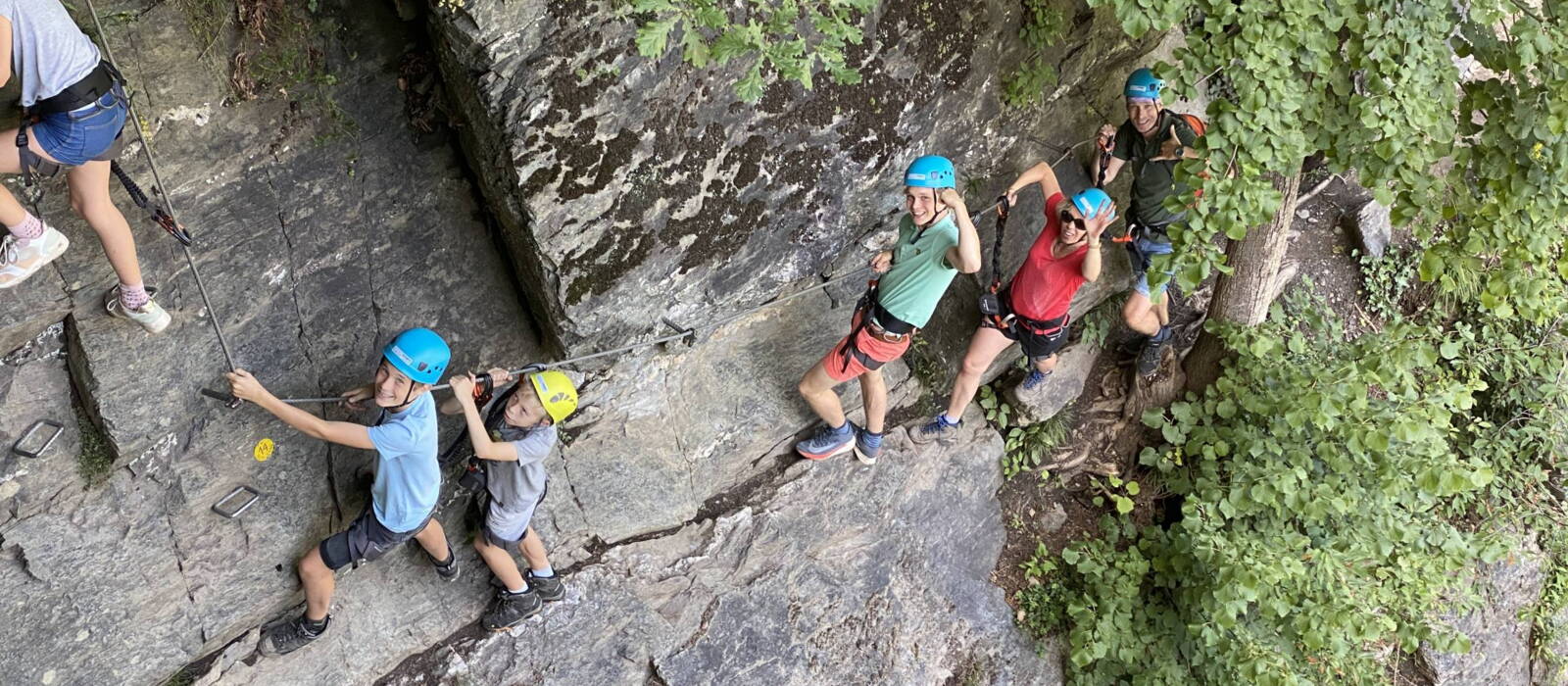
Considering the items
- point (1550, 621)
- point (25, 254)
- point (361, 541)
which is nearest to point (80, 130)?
Answer: point (25, 254)

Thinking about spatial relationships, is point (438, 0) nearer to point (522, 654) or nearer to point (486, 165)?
point (486, 165)

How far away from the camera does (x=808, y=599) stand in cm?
718

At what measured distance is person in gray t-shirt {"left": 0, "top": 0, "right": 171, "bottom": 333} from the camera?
376 cm

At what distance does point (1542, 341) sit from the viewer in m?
9.09

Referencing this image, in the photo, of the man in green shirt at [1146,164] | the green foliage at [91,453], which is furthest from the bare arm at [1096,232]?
the green foliage at [91,453]

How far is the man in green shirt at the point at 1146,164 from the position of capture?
6.11 metres

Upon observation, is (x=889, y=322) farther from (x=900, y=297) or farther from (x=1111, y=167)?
(x=1111, y=167)

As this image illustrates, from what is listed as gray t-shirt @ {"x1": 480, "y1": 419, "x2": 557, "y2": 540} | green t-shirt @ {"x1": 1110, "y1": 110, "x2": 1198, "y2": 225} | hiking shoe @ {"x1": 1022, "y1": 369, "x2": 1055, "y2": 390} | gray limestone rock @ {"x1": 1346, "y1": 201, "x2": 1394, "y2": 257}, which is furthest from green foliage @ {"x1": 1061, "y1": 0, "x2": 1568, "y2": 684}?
gray t-shirt @ {"x1": 480, "y1": 419, "x2": 557, "y2": 540}

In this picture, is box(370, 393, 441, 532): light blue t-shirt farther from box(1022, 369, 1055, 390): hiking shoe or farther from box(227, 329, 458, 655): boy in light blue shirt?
box(1022, 369, 1055, 390): hiking shoe

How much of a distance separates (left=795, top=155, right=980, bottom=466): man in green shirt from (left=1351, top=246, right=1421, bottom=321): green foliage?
5.34m

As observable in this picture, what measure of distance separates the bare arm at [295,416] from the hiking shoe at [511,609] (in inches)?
69.6

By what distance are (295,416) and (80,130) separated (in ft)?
4.67

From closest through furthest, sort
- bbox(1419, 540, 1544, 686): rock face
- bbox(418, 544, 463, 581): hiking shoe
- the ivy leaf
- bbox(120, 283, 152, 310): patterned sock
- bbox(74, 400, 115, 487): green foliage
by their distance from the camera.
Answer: the ivy leaf → bbox(120, 283, 152, 310): patterned sock → bbox(74, 400, 115, 487): green foliage → bbox(418, 544, 463, 581): hiking shoe → bbox(1419, 540, 1544, 686): rock face

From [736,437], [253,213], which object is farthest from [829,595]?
[253,213]
